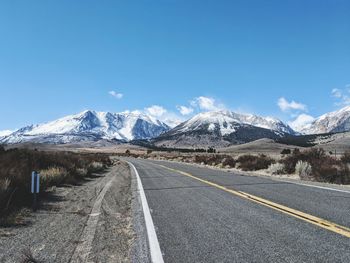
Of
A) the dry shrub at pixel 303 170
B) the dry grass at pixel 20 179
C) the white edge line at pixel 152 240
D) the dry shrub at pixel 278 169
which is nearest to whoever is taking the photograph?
the white edge line at pixel 152 240

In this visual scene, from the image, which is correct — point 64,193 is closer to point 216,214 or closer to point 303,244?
point 216,214

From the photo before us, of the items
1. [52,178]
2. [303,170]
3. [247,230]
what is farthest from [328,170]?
[247,230]

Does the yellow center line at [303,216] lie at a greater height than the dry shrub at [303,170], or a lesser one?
lesser

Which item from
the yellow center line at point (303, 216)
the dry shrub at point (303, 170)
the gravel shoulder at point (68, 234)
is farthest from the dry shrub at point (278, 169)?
the gravel shoulder at point (68, 234)

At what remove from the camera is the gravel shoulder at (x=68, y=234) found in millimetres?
6430

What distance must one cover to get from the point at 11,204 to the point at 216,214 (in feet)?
18.7

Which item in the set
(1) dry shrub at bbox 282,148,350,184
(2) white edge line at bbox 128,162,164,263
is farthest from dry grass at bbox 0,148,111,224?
(1) dry shrub at bbox 282,148,350,184

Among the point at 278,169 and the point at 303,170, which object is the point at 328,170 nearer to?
the point at 303,170

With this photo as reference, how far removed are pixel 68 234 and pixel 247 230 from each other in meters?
3.49

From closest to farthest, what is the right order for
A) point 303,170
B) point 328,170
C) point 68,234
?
1. point 68,234
2. point 328,170
3. point 303,170

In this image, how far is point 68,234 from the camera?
312 inches

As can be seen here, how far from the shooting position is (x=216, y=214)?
30.3 feet

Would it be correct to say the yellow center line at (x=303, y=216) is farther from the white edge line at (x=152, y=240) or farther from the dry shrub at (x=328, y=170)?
the dry shrub at (x=328, y=170)

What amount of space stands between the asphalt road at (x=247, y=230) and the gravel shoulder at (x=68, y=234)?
2.50ft
